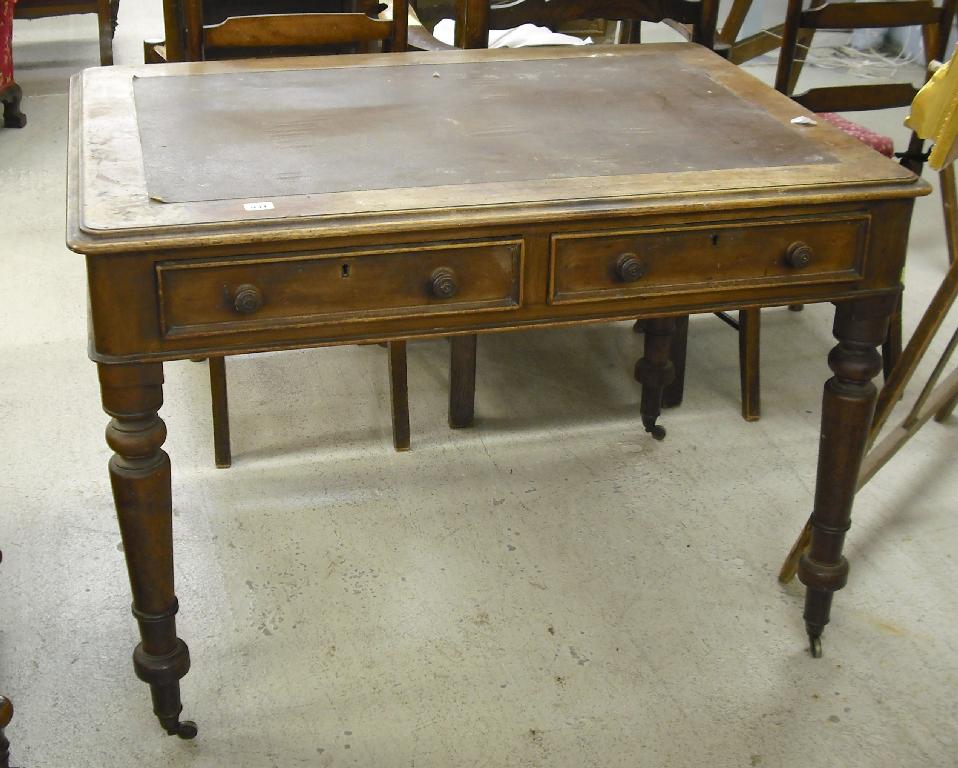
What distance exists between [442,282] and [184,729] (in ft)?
2.86

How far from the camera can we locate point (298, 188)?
Result: 5.82ft

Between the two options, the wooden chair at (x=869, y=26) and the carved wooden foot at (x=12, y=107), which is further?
the carved wooden foot at (x=12, y=107)

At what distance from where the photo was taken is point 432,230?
1.71m

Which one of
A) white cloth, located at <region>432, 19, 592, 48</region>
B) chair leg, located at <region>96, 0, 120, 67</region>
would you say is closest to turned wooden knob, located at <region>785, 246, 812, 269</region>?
white cloth, located at <region>432, 19, 592, 48</region>

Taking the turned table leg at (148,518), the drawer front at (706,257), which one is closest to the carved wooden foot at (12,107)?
the turned table leg at (148,518)

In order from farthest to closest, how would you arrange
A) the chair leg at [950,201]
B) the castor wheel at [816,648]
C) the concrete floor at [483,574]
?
1. the chair leg at [950,201]
2. the castor wheel at [816,648]
3. the concrete floor at [483,574]

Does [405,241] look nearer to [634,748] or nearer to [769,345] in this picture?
A: [634,748]

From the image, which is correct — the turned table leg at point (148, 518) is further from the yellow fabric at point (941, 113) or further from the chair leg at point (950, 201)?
the chair leg at point (950, 201)

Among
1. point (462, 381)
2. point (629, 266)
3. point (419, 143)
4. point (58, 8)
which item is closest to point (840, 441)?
point (629, 266)

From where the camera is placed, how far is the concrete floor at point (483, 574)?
206cm

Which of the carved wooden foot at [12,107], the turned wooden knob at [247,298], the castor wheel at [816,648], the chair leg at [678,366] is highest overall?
the turned wooden knob at [247,298]

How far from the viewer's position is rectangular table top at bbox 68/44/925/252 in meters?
1.71

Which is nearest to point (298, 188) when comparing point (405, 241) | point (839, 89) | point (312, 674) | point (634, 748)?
point (405, 241)

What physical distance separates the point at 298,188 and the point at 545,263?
378mm
